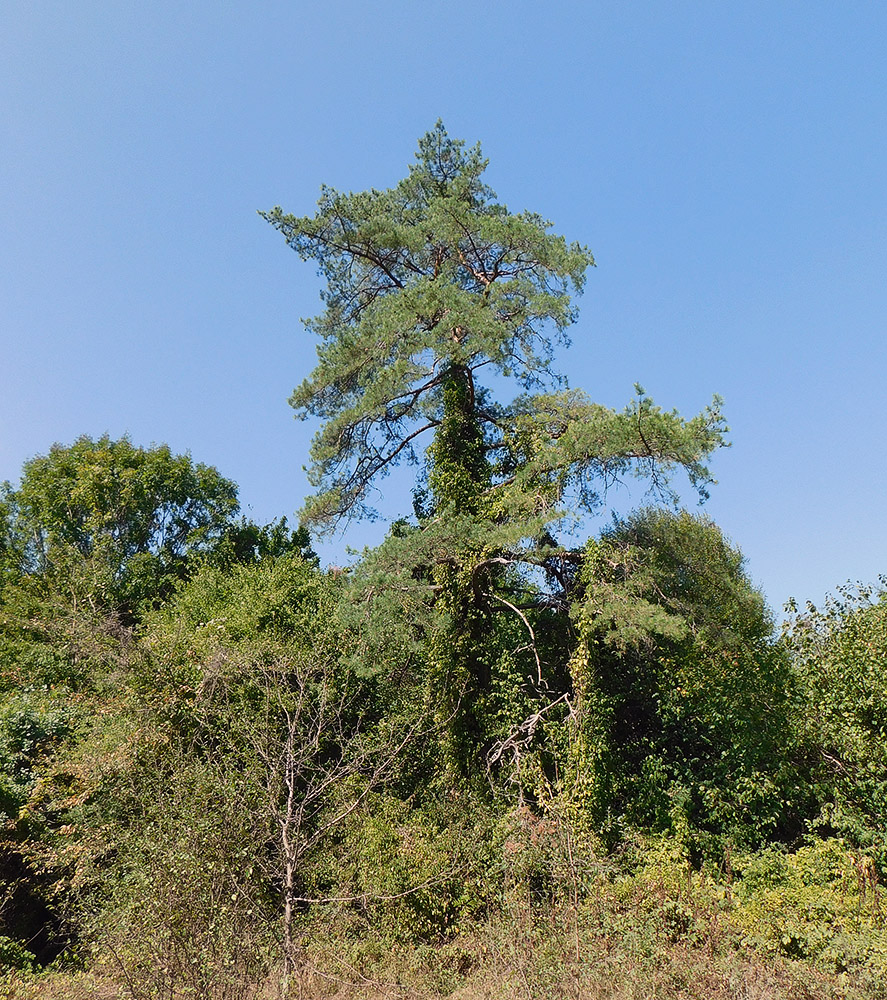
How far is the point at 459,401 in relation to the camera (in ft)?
41.5

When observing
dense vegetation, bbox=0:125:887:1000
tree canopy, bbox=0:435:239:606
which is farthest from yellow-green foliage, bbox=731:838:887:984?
tree canopy, bbox=0:435:239:606

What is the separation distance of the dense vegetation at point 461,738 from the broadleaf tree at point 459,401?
2.5 inches

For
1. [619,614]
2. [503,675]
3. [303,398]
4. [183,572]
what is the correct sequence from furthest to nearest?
[183,572]
[303,398]
[503,675]
[619,614]

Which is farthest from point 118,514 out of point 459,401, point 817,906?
point 817,906

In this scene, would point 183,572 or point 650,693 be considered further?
point 183,572

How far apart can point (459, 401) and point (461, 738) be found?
20.7 feet

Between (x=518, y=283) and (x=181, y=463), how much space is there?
53.8 ft

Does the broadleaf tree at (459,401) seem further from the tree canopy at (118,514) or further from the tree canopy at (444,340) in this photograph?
the tree canopy at (118,514)

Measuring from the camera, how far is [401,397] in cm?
1285

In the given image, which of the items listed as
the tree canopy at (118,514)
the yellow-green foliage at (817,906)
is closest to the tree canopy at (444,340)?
the yellow-green foliage at (817,906)

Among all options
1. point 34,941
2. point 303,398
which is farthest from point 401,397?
point 34,941

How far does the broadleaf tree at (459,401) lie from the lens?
33.4 ft

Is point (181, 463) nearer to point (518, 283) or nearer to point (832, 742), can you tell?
point (518, 283)

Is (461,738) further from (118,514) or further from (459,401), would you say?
(118,514)
